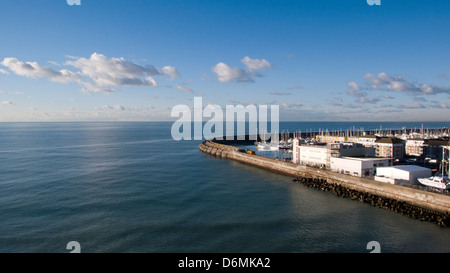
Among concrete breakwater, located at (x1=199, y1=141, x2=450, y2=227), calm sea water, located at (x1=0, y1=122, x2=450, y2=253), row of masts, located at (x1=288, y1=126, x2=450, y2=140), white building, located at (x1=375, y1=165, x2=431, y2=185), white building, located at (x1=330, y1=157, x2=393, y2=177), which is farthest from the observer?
row of masts, located at (x1=288, y1=126, x2=450, y2=140)

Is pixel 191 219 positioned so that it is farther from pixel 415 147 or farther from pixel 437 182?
pixel 415 147

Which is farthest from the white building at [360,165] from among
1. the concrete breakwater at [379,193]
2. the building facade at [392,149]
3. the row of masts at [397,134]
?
the row of masts at [397,134]

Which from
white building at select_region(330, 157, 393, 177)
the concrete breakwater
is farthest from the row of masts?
white building at select_region(330, 157, 393, 177)

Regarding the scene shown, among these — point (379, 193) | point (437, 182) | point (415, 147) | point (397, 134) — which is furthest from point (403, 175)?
point (397, 134)

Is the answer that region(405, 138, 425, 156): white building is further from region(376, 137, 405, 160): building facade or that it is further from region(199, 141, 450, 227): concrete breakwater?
region(199, 141, 450, 227): concrete breakwater

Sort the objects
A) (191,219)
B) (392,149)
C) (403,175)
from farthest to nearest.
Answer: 1. (392,149)
2. (403,175)
3. (191,219)
